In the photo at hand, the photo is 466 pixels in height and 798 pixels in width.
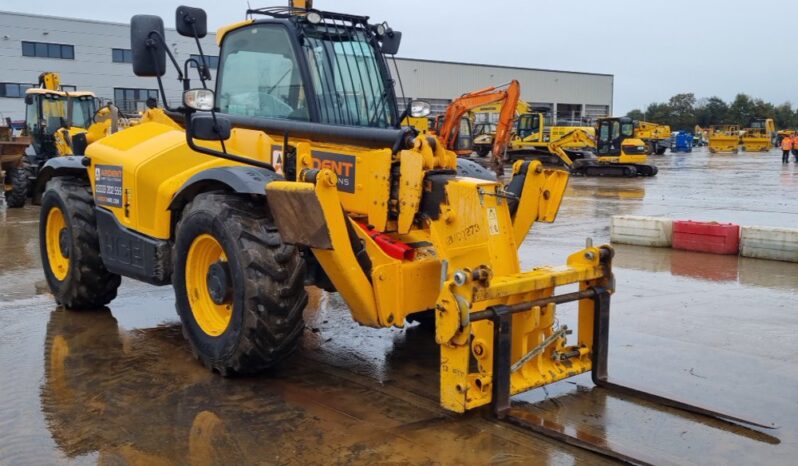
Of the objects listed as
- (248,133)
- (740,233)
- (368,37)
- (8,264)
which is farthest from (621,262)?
(8,264)

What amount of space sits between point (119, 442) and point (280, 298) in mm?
1257

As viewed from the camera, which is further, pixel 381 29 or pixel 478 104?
pixel 478 104

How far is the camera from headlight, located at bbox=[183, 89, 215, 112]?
200 inches

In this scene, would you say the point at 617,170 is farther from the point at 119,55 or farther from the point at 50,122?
the point at 119,55

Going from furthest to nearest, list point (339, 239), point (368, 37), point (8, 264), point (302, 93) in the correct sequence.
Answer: point (8, 264) → point (368, 37) → point (302, 93) → point (339, 239)

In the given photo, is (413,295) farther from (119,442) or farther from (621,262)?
(621,262)

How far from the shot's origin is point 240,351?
5.07m

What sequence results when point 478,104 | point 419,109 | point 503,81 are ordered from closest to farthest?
point 419,109 < point 478,104 < point 503,81

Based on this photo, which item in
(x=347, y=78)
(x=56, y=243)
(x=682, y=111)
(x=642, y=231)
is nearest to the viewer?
(x=347, y=78)

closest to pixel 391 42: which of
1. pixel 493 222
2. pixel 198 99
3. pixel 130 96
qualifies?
pixel 198 99

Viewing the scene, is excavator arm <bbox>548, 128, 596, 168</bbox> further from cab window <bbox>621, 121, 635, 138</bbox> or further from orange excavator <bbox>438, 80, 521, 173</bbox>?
orange excavator <bbox>438, 80, 521, 173</bbox>

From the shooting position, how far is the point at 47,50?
149ft

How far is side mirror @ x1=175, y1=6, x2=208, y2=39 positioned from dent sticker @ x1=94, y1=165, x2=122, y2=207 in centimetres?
161

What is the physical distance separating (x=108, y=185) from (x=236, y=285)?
7.55 feet
